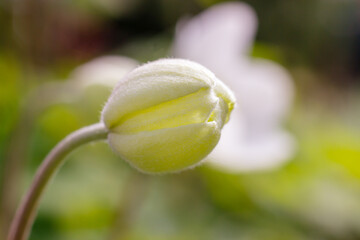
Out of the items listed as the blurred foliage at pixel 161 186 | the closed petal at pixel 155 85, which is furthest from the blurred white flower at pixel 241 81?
the closed petal at pixel 155 85

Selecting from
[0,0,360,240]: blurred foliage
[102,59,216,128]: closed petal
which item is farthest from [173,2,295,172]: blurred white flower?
[102,59,216,128]: closed petal

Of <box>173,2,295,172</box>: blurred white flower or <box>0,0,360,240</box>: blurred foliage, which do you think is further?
<box>0,0,360,240</box>: blurred foliage

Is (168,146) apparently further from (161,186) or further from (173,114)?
(161,186)

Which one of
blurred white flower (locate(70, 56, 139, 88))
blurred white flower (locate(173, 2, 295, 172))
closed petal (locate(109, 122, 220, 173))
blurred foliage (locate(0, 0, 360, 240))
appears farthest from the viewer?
blurred foliage (locate(0, 0, 360, 240))

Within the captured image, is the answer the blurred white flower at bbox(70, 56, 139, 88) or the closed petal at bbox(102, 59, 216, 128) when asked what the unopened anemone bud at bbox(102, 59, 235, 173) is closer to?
the closed petal at bbox(102, 59, 216, 128)

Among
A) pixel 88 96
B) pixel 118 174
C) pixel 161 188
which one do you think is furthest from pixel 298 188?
pixel 88 96

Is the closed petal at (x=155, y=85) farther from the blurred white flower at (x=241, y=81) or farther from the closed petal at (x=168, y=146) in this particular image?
the blurred white flower at (x=241, y=81)

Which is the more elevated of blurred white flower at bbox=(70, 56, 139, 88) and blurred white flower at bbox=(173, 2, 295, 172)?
blurred white flower at bbox=(173, 2, 295, 172)
